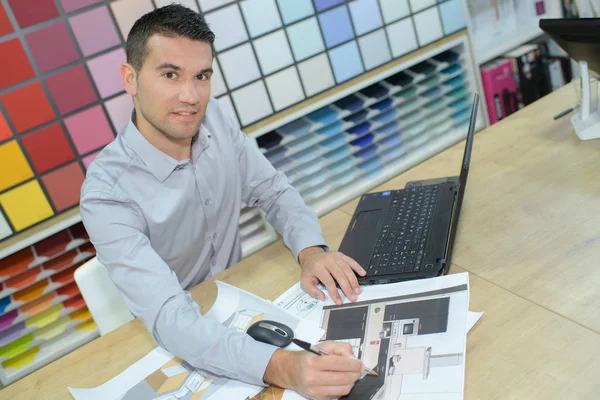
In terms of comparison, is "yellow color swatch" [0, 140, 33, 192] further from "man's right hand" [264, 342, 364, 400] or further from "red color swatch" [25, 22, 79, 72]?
"man's right hand" [264, 342, 364, 400]

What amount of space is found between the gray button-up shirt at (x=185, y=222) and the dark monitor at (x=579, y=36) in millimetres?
818

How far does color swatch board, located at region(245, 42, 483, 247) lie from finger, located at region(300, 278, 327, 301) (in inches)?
51.8

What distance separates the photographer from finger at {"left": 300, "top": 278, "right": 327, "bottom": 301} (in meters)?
1.19

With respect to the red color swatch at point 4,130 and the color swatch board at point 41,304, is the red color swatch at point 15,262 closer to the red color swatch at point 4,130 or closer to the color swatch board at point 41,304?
the color swatch board at point 41,304

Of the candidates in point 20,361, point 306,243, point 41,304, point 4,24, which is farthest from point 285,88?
point 20,361

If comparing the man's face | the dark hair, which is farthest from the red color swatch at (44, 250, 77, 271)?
the dark hair

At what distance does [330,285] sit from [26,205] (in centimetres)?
141

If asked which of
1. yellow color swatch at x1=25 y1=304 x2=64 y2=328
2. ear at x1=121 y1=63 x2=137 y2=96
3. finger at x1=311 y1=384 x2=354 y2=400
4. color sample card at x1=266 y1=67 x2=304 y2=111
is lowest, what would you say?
yellow color swatch at x1=25 y1=304 x2=64 y2=328

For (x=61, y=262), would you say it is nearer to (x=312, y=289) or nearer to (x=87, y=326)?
(x=87, y=326)

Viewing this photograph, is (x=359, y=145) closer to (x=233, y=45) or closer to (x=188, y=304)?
(x=233, y=45)

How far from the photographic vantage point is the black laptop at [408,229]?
1.17 meters

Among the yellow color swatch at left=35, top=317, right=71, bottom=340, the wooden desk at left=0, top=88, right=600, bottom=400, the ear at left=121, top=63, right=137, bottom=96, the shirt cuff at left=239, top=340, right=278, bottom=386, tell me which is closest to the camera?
the wooden desk at left=0, top=88, right=600, bottom=400

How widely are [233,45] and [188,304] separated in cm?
140

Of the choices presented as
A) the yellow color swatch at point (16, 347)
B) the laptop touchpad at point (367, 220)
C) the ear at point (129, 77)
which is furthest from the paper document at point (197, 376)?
the yellow color swatch at point (16, 347)
